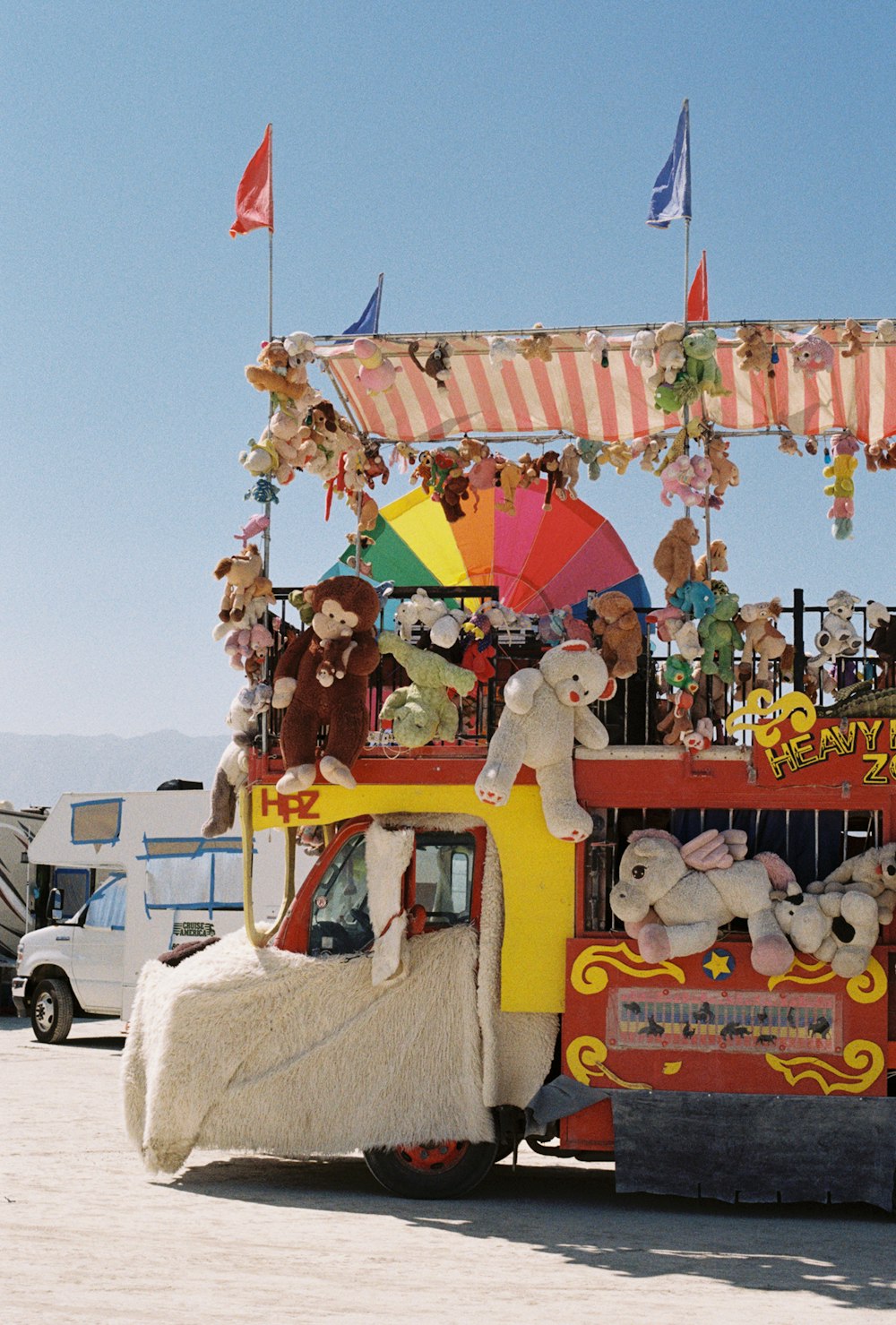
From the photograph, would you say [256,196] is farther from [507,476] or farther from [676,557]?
[676,557]

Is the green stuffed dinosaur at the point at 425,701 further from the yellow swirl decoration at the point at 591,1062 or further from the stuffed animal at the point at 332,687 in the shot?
the yellow swirl decoration at the point at 591,1062

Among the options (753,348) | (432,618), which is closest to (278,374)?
(432,618)

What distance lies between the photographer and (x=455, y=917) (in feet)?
30.7

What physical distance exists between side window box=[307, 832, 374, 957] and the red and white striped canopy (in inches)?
139

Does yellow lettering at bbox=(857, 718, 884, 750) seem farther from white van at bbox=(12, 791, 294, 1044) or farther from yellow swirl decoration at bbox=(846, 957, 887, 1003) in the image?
white van at bbox=(12, 791, 294, 1044)

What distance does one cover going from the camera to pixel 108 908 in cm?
1945

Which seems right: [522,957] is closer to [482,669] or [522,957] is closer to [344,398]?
[482,669]

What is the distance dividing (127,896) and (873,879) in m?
11.9

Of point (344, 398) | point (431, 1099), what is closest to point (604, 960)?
point (431, 1099)

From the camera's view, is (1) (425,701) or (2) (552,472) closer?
(1) (425,701)

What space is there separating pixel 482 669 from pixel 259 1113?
296cm

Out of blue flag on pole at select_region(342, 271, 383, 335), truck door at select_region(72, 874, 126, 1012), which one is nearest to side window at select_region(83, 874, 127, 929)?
truck door at select_region(72, 874, 126, 1012)

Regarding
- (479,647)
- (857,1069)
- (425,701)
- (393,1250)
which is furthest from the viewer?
(479,647)

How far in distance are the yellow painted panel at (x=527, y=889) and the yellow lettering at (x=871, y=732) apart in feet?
5.88
